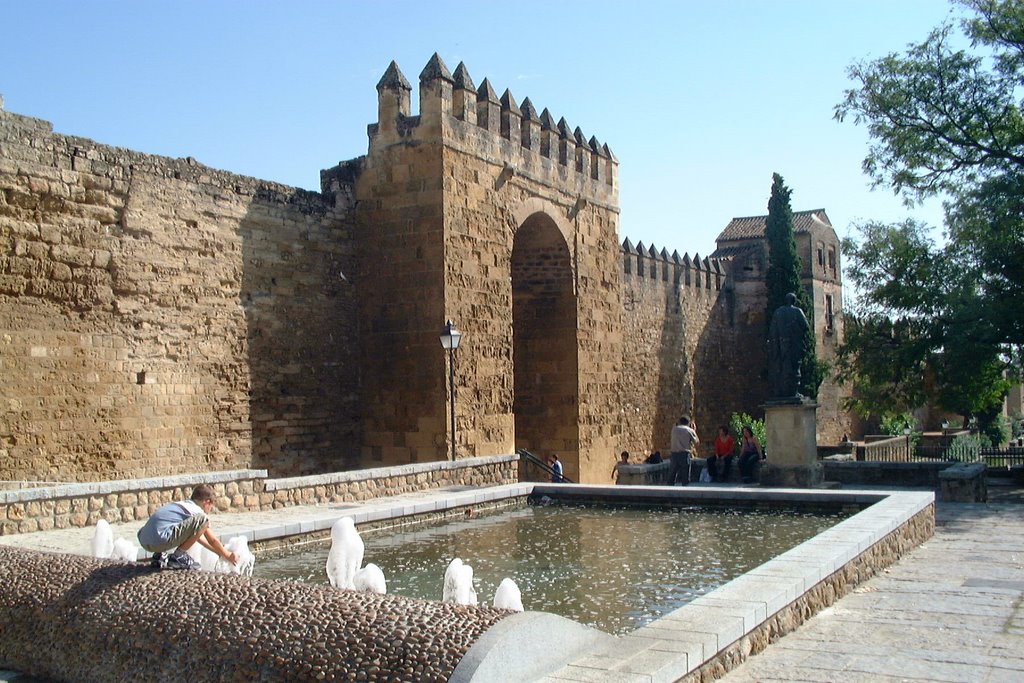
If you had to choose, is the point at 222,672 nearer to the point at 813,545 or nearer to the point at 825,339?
the point at 813,545

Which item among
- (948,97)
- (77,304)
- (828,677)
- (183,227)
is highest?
(948,97)

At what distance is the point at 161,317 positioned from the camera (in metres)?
11.8

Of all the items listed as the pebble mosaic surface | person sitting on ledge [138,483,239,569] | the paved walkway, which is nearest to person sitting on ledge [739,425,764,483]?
the paved walkway

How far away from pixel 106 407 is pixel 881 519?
826cm

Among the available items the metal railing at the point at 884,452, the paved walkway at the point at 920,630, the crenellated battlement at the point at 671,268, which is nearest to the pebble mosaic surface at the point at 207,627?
the paved walkway at the point at 920,630

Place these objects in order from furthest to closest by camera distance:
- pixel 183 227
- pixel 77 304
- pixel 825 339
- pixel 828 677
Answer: pixel 825 339, pixel 183 227, pixel 77 304, pixel 828 677

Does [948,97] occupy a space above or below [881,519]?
above

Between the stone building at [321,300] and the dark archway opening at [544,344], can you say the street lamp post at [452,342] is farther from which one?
the dark archway opening at [544,344]

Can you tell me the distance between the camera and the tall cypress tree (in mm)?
27297

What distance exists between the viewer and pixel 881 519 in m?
7.02

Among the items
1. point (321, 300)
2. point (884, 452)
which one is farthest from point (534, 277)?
point (884, 452)

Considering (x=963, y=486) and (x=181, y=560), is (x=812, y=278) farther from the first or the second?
(x=181, y=560)

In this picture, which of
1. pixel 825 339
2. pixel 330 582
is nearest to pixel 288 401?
pixel 330 582

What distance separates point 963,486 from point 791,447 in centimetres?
211
